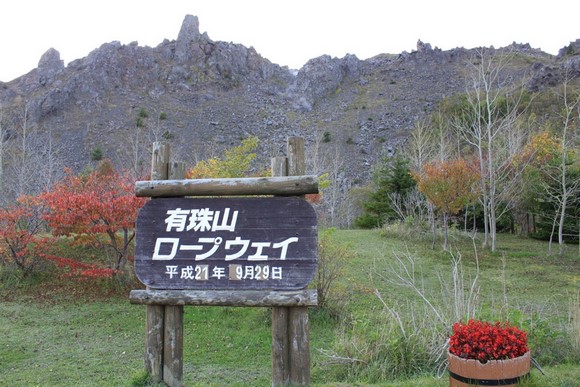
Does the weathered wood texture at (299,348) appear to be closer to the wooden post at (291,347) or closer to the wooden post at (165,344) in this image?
the wooden post at (291,347)

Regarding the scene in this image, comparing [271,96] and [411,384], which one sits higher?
[271,96]

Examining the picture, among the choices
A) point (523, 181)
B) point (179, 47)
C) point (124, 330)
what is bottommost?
point (124, 330)

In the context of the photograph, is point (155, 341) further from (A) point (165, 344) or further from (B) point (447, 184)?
(B) point (447, 184)

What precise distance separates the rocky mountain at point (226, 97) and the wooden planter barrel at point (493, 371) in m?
32.1

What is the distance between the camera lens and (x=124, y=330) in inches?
280

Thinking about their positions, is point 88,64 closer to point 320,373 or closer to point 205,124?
point 205,124

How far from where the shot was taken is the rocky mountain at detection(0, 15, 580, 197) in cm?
4094

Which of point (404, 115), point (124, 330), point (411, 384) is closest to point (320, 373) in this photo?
point (411, 384)

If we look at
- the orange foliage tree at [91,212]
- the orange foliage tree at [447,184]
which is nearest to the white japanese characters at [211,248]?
the orange foliage tree at [91,212]

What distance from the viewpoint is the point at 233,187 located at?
369 centimetres

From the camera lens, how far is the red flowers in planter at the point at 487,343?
3094 millimetres

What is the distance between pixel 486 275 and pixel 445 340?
7295 mm

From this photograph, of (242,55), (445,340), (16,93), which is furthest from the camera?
(242,55)

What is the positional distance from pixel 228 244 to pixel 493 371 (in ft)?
6.76
